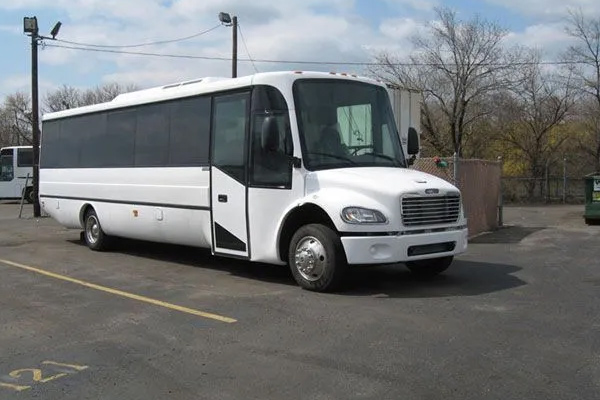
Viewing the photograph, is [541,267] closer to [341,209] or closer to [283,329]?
[341,209]

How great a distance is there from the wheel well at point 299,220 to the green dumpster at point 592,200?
11578 millimetres

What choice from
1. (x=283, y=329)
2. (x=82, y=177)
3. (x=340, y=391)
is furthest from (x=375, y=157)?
(x=82, y=177)

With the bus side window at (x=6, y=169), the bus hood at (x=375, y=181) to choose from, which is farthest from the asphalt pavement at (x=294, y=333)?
the bus side window at (x=6, y=169)

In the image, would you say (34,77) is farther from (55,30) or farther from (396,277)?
(396,277)

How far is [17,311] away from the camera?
7.21 meters

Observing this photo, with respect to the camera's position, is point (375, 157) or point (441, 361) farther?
point (375, 157)

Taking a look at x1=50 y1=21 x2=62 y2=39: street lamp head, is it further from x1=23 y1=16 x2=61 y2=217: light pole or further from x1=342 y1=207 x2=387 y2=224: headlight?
x1=342 y1=207 x2=387 y2=224: headlight

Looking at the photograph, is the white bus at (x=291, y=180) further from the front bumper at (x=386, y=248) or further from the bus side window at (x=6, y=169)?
the bus side window at (x=6, y=169)

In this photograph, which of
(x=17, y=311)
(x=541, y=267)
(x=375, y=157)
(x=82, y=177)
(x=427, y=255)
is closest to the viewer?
(x=17, y=311)

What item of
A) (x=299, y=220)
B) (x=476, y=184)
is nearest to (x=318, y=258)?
(x=299, y=220)

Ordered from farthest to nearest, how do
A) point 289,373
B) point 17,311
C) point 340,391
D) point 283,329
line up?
point 17,311 → point 283,329 → point 289,373 → point 340,391

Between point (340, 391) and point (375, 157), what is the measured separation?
4.54m

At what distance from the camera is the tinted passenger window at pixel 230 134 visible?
882 cm

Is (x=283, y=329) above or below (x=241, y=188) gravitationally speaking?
below
